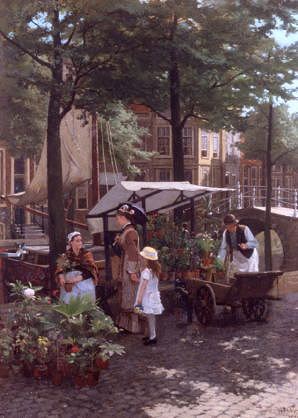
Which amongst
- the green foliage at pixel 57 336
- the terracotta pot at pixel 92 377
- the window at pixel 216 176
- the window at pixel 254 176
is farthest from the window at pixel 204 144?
the terracotta pot at pixel 92 377

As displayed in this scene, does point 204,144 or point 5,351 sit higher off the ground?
point 204,144

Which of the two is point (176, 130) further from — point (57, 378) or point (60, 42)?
point (57, 378)

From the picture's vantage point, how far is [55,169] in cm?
1516

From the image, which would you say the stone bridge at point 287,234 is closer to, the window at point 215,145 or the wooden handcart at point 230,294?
the window at point 215,145

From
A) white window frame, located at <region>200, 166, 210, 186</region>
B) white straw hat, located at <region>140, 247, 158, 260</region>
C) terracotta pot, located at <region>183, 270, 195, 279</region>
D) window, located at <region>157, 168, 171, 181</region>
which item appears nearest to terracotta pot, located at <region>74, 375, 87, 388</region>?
white straw hat, located at <region>140, 247, 158, 260</region>

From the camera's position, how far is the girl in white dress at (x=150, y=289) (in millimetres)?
8766

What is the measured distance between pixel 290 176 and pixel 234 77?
128 feet

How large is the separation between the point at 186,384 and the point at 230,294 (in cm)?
298

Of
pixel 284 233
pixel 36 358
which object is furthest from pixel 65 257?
pixel 284 233

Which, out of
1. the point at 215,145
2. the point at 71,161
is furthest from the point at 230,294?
the point at 215,145

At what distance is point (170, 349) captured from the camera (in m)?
8.91

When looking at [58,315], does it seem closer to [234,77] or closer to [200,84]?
[200,84]

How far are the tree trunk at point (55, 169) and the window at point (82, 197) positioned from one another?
906 inches
